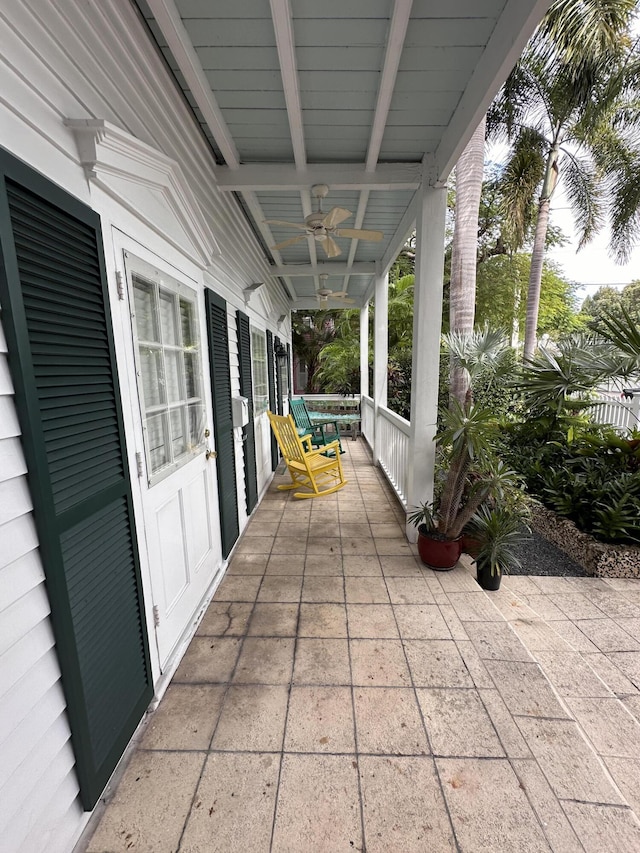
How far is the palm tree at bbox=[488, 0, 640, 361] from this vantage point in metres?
4.98

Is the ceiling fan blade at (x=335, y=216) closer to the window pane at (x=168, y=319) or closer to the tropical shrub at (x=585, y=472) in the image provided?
the window pane at (x=168, y=319)

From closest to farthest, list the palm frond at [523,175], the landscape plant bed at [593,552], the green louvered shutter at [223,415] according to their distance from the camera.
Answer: the green louvered shutter at [223,415]
the landscape plant bed at [593,552]
the palm frond at [523,175]

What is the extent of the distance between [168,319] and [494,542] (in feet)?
8.38

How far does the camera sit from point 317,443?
5.71 metres

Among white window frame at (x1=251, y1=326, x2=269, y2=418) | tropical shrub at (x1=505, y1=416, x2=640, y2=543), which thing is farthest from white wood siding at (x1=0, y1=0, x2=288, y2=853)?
tropical shrub at (x1=505, y1=416, x2=640, y2=543)

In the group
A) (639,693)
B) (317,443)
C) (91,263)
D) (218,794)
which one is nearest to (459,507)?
(639,693)

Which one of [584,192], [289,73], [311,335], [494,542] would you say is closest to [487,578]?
[494,542]

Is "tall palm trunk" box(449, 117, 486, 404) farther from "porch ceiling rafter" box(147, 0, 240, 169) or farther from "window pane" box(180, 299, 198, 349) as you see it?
"window pane" box(180, 299, 198, 349)

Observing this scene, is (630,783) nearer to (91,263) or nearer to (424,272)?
(91,263)

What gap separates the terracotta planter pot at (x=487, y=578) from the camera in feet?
8.43

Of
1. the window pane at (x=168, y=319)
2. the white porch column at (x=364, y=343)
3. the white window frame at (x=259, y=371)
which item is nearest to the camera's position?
the window pane at (x=168, y=319)

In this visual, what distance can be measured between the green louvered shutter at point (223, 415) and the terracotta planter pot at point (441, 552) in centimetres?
150

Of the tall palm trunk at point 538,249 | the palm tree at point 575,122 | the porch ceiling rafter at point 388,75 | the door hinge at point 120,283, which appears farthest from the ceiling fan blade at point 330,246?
the tall palm trunk at point 538,249

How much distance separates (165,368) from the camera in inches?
70.1
